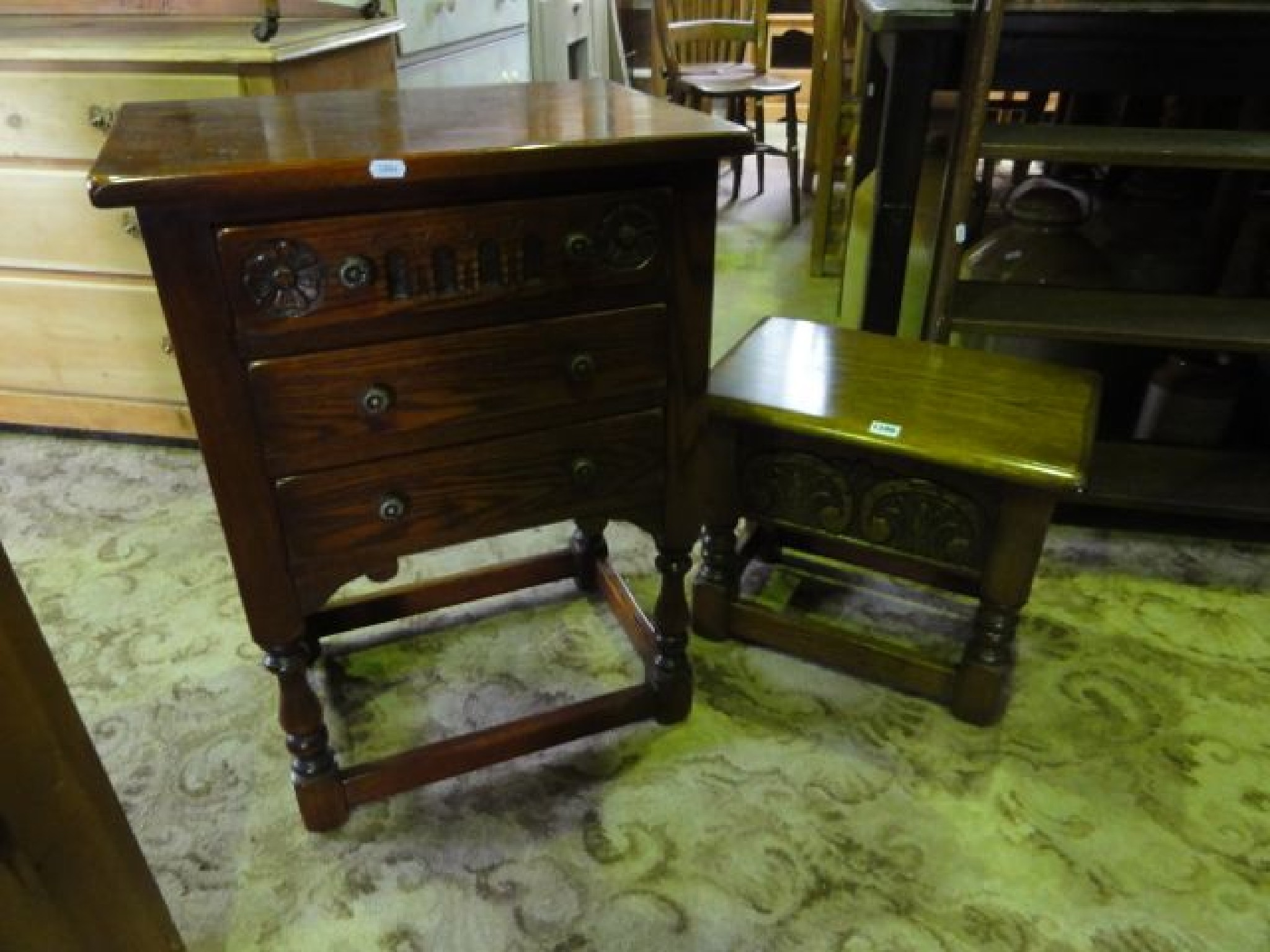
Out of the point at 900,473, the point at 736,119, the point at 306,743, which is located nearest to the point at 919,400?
the point at 900,473

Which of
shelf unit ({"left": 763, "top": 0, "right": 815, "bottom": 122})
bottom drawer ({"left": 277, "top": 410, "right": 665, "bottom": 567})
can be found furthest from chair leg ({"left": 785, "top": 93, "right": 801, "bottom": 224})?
bottom drawer ({"left": 277, "top": 410, "right": 665, "bottom": 567})

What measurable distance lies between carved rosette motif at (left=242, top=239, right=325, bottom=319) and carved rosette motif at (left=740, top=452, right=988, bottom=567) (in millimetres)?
696

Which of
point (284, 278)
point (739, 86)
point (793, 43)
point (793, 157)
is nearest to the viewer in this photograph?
point (284, 278)

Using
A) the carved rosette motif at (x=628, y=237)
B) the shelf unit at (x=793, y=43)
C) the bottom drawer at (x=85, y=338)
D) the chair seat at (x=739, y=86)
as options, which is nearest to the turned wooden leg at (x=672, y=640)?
the carved rosette motif at (x=628, y=237)

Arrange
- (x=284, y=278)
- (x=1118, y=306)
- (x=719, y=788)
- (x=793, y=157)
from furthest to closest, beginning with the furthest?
(x=793, y=157) < (x=1118, y=306) < (x=719, y=788) < (x=284, y=278)

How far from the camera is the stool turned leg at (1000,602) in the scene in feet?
3.85

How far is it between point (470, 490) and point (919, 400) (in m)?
0.66

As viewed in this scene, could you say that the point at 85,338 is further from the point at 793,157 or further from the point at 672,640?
the point at 793,157

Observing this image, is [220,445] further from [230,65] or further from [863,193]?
[863,193]

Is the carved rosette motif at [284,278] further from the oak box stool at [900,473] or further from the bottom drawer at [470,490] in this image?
the oak box stool at [900,473]

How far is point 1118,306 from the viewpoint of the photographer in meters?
1.67

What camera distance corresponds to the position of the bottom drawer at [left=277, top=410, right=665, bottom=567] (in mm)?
955

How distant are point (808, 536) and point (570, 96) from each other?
860mm

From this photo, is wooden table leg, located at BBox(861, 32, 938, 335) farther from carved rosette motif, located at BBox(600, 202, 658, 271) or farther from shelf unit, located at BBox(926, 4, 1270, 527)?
carved rosette motif, located at BBox(600, 202, 658, 271)
